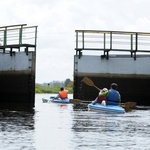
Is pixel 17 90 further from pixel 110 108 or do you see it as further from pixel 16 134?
pixel 16 134

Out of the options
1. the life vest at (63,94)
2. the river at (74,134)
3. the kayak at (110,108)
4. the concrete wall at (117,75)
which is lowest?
the river at (74,134)

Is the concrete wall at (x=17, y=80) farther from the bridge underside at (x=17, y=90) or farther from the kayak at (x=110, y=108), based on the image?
the kayak at (x=110, y=108)

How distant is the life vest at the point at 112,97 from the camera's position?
2991 centimetres

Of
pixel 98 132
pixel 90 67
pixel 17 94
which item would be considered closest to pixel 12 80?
pixel 17 94

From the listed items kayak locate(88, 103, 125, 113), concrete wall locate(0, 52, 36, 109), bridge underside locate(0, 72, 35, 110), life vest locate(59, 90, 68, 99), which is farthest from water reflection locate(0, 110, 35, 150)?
life vest locate(59, 90, 68, 99)

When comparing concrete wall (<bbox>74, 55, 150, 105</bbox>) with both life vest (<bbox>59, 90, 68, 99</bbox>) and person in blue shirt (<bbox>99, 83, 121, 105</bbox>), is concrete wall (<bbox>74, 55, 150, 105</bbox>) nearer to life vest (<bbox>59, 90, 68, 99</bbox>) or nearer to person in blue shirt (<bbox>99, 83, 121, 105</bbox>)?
life vest (<bbox>59, 90, 68, 99</bbox>)

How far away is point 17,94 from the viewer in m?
38.3

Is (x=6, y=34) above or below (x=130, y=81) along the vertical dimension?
above

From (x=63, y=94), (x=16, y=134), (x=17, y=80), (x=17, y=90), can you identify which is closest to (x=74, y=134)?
(x=16, y=134)

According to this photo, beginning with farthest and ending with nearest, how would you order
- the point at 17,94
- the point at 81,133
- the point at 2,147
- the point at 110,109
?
the point at 17,94, the point at 110,109, the point at 81,133, the point at 2,147

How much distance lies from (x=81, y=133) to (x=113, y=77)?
67.4 feet

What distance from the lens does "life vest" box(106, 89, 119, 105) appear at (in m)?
29.9

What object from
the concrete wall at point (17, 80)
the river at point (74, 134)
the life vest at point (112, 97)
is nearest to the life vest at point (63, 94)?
the concrete wall at point (17, 80)

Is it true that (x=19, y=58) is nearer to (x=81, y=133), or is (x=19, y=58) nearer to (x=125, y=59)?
(x=125, y=59)
